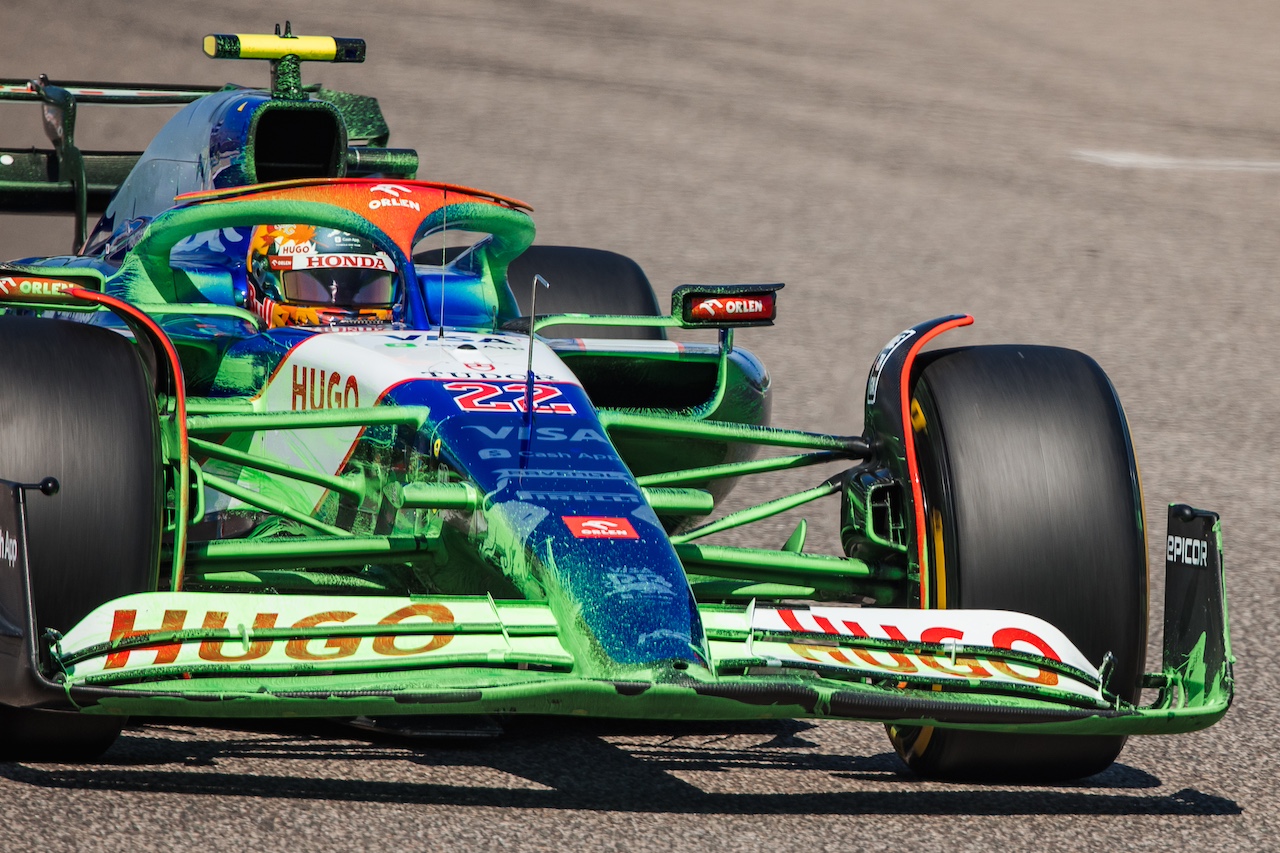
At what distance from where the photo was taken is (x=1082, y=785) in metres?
4.73

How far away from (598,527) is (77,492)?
1136 mm

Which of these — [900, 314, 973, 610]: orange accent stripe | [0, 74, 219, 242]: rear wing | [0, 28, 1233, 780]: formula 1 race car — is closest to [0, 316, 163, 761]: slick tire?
[0, 28, 1233, 780]: formula 1 race car

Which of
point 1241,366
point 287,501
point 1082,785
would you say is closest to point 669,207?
point 1241,366

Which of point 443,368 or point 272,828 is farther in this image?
→ point 443,368

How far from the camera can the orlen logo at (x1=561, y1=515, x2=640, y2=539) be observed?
14.3ft

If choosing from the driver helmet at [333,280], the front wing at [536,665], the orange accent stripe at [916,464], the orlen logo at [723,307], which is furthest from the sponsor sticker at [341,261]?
the front wing at [536,665]

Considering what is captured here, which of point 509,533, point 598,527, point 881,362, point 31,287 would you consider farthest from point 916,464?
point 31,287

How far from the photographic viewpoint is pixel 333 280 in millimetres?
5996

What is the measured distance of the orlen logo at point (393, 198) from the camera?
232 inches

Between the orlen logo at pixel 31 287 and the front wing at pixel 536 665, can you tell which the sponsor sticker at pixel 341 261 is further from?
the front wing at pixel 536 665

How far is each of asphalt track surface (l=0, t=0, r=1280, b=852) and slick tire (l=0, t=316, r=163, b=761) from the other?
13cm

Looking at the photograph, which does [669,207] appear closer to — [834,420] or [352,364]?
[834,420]

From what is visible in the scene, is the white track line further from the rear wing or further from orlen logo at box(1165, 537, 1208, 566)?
orlen logo at box(1165, 537, 1208, 566)

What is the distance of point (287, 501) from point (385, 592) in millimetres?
670
